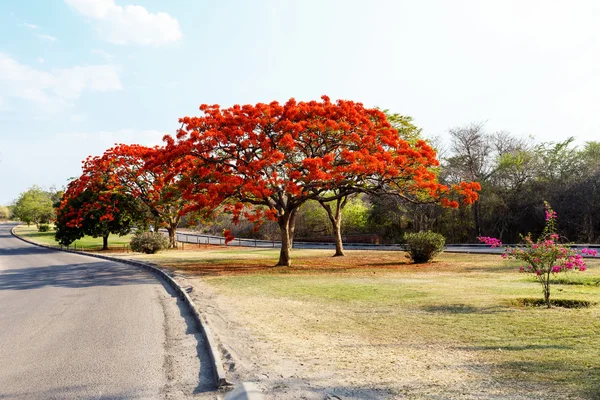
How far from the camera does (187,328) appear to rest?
8.66m

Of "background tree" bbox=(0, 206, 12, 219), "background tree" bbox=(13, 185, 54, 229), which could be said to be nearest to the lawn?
"background tree" bbox=(13, 185, 54, 229)

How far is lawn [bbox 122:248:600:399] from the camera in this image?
16.9 ft

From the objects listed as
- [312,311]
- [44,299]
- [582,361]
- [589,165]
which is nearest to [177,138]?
[44,299]

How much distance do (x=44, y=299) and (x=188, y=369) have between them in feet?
28.3

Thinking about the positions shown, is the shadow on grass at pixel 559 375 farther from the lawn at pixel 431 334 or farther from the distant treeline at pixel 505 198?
the distant treeline at pixel 505 198

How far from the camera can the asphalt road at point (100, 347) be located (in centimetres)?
530

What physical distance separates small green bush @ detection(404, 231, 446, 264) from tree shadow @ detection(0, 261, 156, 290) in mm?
12555

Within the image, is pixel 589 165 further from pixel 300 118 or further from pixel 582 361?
pixel 582 361

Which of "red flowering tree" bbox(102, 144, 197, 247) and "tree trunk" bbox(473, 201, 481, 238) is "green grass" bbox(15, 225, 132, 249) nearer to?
"red flowering tree" bbox(102, 144, 197, 247)

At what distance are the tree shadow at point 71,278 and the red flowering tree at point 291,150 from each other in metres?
4.20

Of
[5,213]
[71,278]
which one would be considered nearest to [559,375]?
[71,278]

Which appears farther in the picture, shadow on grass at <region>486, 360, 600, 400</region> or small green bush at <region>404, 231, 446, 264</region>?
small green bush at <region>404, 231, 446, 264</region>

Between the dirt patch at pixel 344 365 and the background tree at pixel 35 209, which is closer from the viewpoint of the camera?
the dirt patch at pixel 344 365

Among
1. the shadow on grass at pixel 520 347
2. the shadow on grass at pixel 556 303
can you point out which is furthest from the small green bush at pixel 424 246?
the shadow on grass at pixel 520 347
